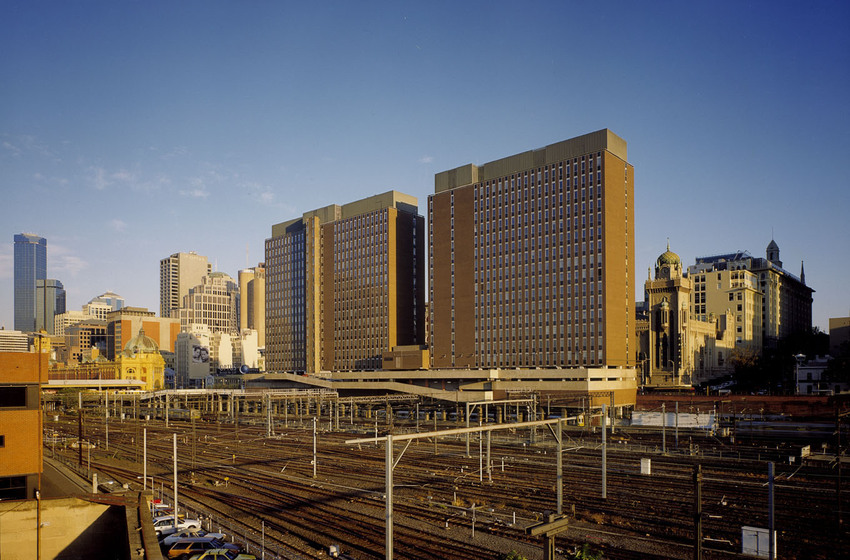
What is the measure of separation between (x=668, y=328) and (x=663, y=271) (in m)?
18.8

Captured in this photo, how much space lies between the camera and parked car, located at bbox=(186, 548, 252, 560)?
32250mm

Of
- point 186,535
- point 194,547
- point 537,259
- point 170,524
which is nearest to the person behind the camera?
point 194,547

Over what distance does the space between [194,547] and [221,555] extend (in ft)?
8.73

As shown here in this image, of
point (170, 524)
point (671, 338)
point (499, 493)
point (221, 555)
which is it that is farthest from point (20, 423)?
point (671, 338)

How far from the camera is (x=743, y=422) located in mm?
98688

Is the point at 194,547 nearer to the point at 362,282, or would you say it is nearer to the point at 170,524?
the point at 170,524

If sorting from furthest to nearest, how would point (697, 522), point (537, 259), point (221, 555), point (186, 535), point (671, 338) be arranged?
1. point (671, 338)
2. point (537, 259)
3. point (186, 535)
4. point (221, 555)
5. point (697, 522)

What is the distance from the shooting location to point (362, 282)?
178 m

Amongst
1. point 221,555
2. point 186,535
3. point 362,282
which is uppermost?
point 362,282

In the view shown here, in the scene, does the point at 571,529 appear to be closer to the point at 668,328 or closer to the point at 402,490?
the point at 402,490

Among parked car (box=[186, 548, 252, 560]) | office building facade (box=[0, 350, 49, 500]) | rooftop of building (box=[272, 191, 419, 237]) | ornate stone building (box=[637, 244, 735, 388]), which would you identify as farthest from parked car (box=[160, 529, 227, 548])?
rooftop of building (box=[272, 191, 419, 237])

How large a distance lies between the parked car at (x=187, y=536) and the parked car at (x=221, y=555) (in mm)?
2796

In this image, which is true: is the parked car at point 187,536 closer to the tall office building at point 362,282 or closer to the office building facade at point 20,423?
the office building facade at point 20,423

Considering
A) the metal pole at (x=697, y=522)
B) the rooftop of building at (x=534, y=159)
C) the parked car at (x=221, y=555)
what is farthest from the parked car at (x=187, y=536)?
the rooftop of building at (x=534, y=159)
